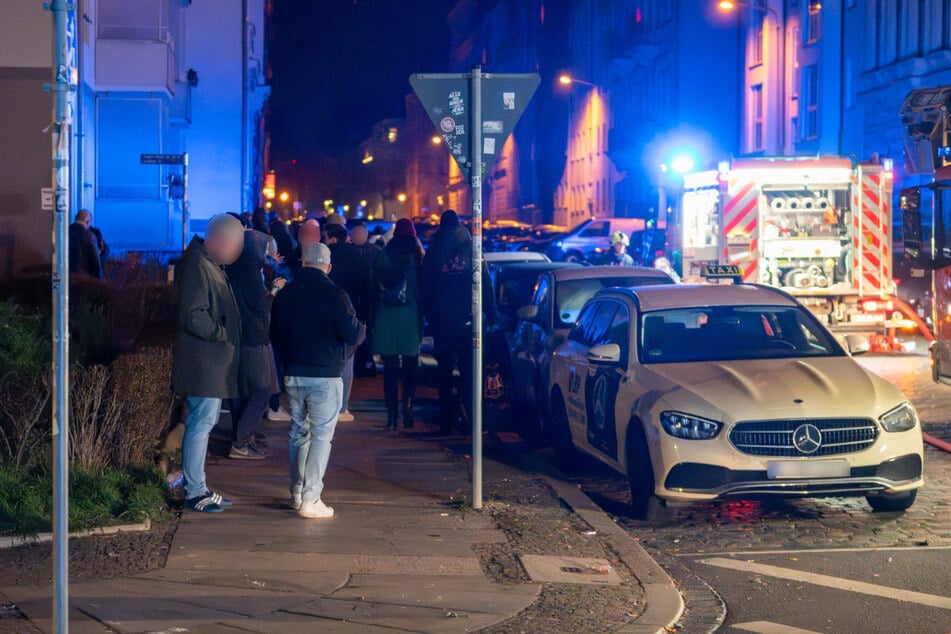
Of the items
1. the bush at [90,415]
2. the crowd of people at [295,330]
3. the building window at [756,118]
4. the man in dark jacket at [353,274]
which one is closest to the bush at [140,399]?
the bush at [90,415]

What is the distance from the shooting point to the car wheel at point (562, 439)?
11.2 meters

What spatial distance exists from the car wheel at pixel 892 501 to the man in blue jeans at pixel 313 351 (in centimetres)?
356

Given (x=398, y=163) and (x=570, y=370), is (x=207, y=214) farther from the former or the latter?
(x=398, y=163)

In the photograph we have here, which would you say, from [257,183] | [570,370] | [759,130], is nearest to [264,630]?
[570,370]

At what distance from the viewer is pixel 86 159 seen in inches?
1004

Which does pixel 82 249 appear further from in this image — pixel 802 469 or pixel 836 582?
pixel 836 582

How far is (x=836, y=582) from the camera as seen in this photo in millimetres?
7352

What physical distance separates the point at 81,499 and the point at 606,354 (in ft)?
12.4

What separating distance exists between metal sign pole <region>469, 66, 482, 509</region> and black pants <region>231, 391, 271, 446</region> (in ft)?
6.84

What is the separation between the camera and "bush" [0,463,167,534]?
762 centimetres

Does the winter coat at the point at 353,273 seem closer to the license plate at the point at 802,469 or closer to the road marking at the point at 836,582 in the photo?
the license plate at the point at 802,469

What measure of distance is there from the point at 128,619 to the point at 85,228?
38.1 feet

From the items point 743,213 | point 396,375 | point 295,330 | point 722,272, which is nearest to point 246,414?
point 295,330

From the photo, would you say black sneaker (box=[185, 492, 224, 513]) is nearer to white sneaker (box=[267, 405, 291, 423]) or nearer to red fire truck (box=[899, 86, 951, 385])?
white sneaker (box=[267, 405, 291, 423])
